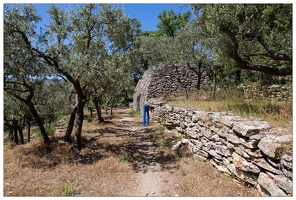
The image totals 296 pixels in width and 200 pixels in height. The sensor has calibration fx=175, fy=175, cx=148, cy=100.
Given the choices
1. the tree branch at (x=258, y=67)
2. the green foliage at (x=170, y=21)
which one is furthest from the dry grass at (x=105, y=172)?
the green foliage at (x=170, y=21)

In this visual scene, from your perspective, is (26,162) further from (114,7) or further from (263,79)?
(263,79)

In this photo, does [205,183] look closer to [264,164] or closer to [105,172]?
[264,164]

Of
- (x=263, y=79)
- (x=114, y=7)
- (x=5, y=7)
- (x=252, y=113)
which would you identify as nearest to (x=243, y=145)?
(x=252, y=113)

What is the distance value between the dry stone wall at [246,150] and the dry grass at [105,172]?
33 cm

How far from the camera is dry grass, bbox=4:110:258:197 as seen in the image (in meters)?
4.11

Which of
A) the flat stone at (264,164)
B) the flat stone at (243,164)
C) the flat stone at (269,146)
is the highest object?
the flat stone at (269,146)

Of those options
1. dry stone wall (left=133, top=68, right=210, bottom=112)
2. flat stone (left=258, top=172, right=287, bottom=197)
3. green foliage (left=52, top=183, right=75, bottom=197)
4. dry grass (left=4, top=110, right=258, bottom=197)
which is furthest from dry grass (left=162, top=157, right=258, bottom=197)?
dry stone wall (left=133, top=68, right=210, bottom=112)

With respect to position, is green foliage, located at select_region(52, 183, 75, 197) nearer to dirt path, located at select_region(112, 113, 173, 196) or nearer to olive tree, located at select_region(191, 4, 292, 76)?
dirt path, located at select_region(112, 113, 173, 196)

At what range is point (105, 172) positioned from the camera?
5211 millimetres

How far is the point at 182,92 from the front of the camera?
14914 millimetres

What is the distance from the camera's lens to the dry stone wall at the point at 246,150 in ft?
9.67

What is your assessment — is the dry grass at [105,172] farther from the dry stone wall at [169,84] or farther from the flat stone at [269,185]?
the dry stone wall at [169,84]

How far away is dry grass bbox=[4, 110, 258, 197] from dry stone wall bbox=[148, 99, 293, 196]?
33 centimetres

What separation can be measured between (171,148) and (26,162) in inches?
202
